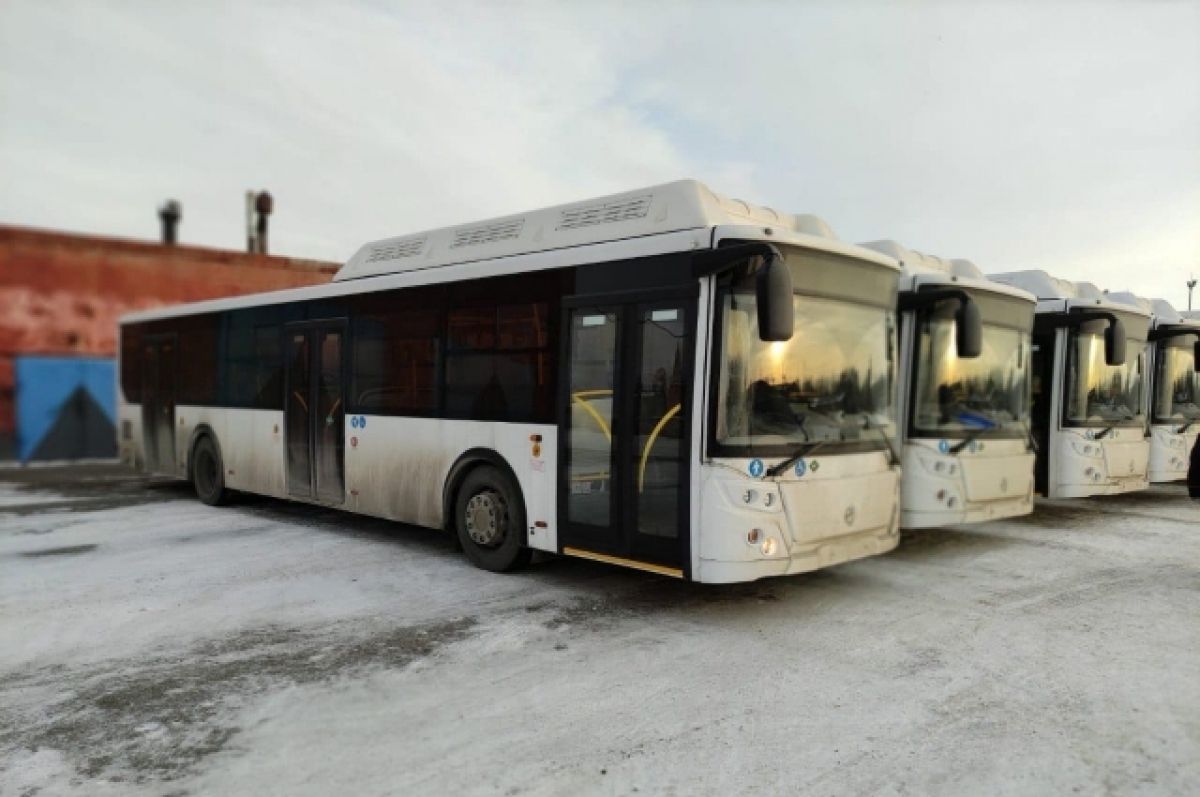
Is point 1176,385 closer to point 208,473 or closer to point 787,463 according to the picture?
point 787,463

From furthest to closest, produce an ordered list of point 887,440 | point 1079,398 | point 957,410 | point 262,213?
1. point 262,213
2. point 1079,398
3. point 957,410
4. point 887,440

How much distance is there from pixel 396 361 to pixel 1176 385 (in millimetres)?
12229

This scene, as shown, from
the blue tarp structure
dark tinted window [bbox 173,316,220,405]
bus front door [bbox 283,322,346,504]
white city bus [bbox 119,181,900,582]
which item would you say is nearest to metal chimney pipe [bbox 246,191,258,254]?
the blue tarp structure

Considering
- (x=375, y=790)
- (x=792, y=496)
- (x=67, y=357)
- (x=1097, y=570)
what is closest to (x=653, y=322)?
(x=792, y=496)

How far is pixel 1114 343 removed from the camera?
34.5 ft

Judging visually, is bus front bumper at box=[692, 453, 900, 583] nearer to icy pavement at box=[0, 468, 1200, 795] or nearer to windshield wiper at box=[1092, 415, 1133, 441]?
icy pavement at box=[0, 468, 1200, 795]

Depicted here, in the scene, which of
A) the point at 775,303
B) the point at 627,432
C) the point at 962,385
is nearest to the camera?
the point at 775,303

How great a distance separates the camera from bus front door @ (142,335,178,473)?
1307 centimetres

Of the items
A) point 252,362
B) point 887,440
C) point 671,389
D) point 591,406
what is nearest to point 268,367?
point 252,362

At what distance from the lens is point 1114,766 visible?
383 centimetres

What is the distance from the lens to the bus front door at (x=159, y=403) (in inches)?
515

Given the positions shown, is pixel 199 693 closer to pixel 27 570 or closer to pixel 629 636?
pixel 629 636

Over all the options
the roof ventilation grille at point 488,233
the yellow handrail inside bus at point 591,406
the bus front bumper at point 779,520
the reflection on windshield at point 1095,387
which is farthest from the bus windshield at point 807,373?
the reflection on windshield at point 1095,387

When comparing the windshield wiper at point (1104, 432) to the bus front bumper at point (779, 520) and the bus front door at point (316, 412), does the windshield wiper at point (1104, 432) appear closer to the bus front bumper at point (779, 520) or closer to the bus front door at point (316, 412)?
the bus front bumper at point (779, 520)
